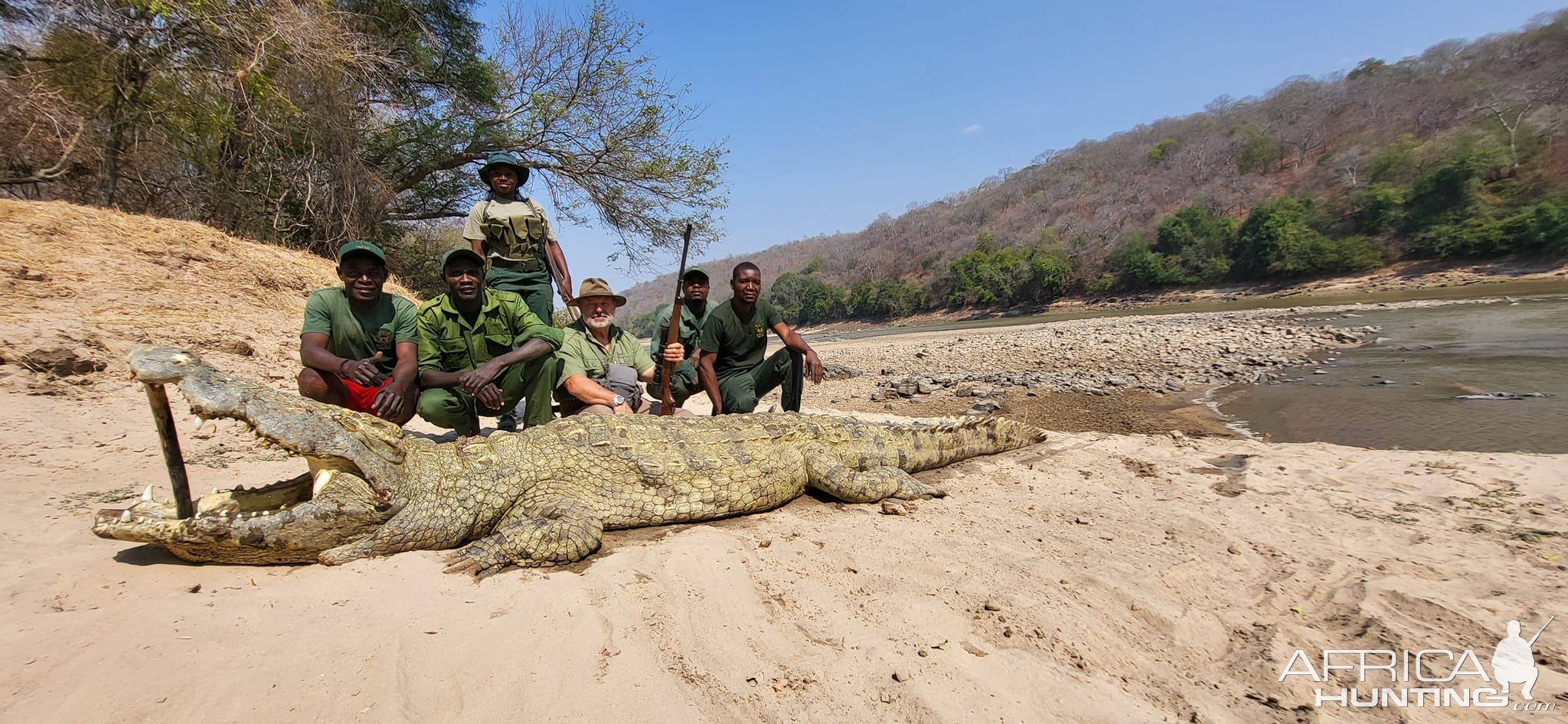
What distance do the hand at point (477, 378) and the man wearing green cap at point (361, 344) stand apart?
35 centimetres

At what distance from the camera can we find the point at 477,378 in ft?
14.3

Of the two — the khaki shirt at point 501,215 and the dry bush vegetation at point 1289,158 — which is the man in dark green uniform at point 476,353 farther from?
the dry bush vegetation at point 1289,158

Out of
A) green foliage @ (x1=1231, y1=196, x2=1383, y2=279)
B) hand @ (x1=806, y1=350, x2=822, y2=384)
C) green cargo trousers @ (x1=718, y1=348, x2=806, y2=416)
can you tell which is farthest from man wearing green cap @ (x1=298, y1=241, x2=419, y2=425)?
green foliage @ (x1=1231, y1=196, x2=1383, y2=279)

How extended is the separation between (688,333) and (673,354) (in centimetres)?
91

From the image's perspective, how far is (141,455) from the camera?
13.4 feet

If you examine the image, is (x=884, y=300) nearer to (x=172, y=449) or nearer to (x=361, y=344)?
(x=361, y=344)

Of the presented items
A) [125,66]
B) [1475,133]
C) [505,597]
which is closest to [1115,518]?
[505,597]

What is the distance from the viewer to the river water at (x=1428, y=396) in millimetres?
5703

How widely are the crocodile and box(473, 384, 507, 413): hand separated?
980 mm

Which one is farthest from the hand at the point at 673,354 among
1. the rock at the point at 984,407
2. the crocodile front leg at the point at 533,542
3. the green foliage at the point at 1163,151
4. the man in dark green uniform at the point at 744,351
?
the green foliage at the point at 1163,151

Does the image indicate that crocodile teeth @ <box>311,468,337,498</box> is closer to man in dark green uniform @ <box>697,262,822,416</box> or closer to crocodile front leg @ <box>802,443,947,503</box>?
crocodile front leg @ <box>802,443,947,503</box>

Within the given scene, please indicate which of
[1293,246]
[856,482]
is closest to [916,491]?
[856,482]

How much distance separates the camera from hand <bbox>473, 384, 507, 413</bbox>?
4.36 m

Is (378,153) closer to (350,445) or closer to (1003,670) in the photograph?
(350,445)
